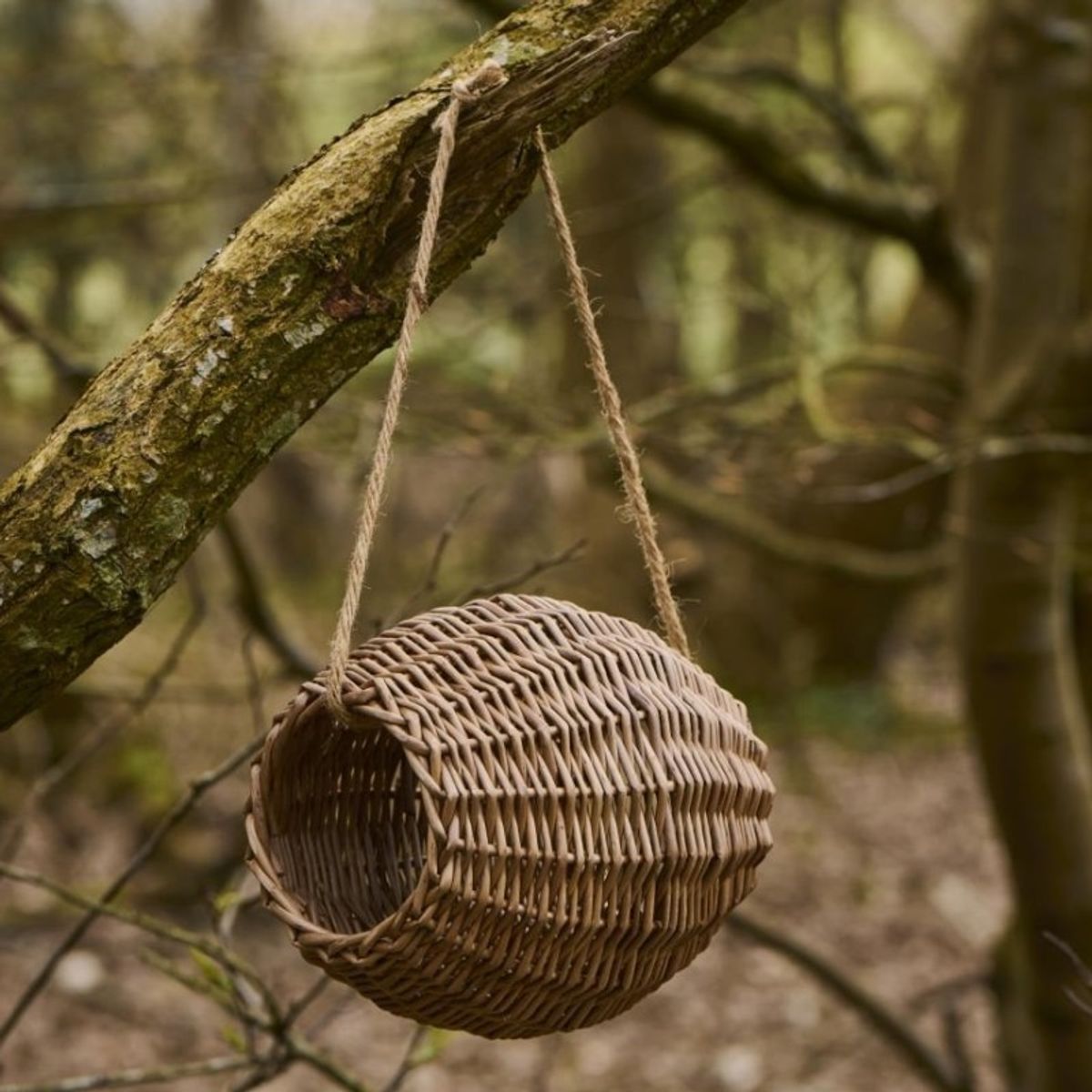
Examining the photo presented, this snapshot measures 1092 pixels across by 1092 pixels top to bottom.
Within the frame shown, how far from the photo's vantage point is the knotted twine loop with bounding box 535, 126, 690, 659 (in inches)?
56.0

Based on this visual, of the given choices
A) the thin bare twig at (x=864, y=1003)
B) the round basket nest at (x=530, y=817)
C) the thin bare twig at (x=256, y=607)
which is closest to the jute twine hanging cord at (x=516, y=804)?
the round basket nest at (x=530, y=817)

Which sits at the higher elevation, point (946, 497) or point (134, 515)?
point (134, 515)

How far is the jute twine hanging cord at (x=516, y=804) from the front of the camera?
1148mm

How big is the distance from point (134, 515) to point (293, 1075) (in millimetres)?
3520

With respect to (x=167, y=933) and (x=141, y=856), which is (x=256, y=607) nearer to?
(x=141, y=856)

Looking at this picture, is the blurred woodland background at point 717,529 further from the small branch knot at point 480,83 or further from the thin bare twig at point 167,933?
the small branch knot at point 480,83

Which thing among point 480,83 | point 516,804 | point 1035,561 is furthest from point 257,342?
point 1035,561

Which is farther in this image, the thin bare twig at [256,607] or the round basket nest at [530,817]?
the thin bare twig at [256,607]

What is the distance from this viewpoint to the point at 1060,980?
2881 mm

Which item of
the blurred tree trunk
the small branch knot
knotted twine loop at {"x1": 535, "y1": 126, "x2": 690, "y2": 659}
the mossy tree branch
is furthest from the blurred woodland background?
the small branch knot

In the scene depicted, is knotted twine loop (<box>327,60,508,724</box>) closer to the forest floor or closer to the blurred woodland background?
the blurred woodland background

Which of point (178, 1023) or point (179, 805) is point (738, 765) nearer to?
point (179, 805)

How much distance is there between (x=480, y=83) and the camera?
1309 mm

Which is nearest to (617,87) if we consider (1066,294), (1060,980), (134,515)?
(134,515)
